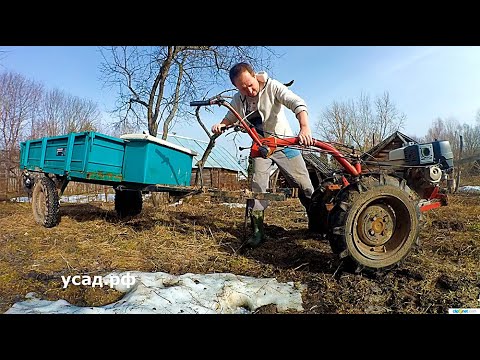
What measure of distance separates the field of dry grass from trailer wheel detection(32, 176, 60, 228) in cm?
9

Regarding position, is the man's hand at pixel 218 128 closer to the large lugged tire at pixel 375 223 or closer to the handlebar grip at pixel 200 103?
the handlebar grip at pixel 200 103

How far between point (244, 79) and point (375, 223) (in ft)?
4.44

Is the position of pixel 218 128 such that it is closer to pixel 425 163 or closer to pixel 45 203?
pixel 425 163

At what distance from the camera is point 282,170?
2.60 meters

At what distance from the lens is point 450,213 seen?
3723mm

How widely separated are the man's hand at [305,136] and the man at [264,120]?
0.34ft

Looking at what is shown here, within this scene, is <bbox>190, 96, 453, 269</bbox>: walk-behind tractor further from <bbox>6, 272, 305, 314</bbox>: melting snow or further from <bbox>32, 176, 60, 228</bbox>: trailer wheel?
<bbox>32, 176, 60, 228</bbox>: trailer wheel

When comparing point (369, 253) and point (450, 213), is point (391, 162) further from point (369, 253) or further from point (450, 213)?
point (450, 213)

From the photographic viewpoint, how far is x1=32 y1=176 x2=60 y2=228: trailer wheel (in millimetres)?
3168

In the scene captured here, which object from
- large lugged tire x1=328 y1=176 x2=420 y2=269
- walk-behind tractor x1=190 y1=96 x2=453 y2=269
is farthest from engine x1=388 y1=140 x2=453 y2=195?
large lugged tire x1=328 y1=176 x2=420 y2=269

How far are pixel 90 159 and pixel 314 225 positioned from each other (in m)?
2.23
